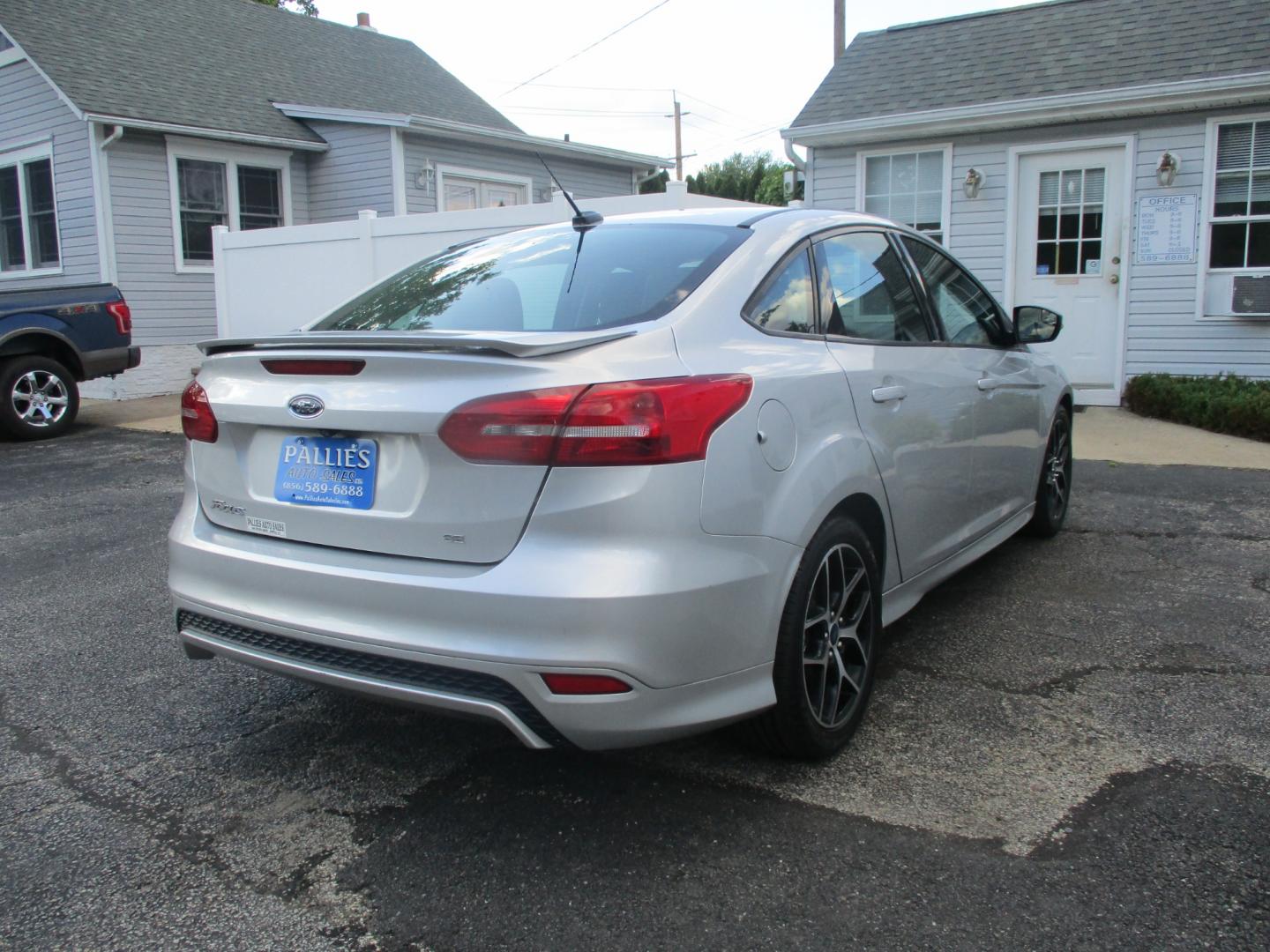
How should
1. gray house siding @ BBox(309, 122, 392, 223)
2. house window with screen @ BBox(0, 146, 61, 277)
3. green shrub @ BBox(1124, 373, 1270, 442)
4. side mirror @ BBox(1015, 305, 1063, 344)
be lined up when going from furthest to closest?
1. gray house siding @ BBox(309, 122, 392, 223)
2. house window with screen @ BBox(0, 146, 61, 277)
3. green shrub @ BBox(1124, 373, 1270, 442)
4. side mirror @ BBox(1015, 305, 1063, 344)

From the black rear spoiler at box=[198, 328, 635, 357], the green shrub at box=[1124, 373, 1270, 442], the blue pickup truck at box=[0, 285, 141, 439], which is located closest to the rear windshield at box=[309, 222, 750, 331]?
the black rear spoiler at box=[198, 328, 635, 357]

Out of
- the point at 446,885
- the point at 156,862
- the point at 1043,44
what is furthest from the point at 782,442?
the point at 1043,44

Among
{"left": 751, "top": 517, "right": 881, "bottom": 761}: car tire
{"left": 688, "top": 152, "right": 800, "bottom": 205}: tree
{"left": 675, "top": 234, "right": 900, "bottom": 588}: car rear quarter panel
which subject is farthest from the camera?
{"left": 688, "top": 152, "right": 800, "bottom": 205}: tree

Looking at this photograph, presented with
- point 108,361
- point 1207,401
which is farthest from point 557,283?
point 108,361

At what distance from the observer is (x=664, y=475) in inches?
95.3

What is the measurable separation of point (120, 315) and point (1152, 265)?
1023cm

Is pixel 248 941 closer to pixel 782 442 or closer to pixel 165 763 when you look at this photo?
pixel 165 763

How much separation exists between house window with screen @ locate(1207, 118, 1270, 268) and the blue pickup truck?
35.3 feet

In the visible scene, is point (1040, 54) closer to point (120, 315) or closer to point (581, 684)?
point (120, 315)

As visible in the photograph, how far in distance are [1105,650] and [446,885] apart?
8.65 feet

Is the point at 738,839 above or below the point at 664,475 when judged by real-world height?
below

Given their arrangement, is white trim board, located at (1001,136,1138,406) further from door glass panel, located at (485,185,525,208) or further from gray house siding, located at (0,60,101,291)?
gray house siding, located at (0,60,101,291)

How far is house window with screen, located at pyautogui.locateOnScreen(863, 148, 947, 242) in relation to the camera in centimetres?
1135

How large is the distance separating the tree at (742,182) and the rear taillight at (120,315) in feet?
108
